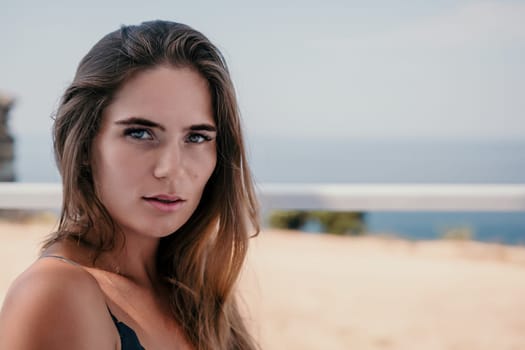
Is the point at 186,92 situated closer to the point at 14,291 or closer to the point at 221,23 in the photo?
the point at 14,291

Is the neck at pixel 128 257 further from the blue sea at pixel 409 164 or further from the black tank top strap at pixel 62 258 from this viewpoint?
the blue sea at pixel 409 164

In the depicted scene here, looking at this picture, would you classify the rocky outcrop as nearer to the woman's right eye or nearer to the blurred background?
the woman's right eye

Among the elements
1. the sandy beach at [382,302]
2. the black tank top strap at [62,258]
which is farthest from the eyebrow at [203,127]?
the sandy beach at [382,302]

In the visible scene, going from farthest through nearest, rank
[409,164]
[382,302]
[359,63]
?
[359,63]
[409,164]
[382,302]

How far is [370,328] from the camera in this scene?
3.52 meters

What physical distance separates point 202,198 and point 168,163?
0.21 metres

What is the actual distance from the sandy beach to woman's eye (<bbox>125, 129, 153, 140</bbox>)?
158 cm

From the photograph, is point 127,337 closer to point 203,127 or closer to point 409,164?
point 203,127

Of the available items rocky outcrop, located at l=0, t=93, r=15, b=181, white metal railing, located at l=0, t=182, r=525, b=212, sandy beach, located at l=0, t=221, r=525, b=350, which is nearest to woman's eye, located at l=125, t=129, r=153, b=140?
white metal railing, located at l=0, t=182, r=525, b=212

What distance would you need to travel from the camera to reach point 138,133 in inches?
38.0

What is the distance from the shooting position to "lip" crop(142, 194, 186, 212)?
98 cm

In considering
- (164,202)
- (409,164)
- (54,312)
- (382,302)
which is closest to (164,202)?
(164,202)

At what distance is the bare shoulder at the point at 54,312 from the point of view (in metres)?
0.78

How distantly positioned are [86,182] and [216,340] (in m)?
0.38
